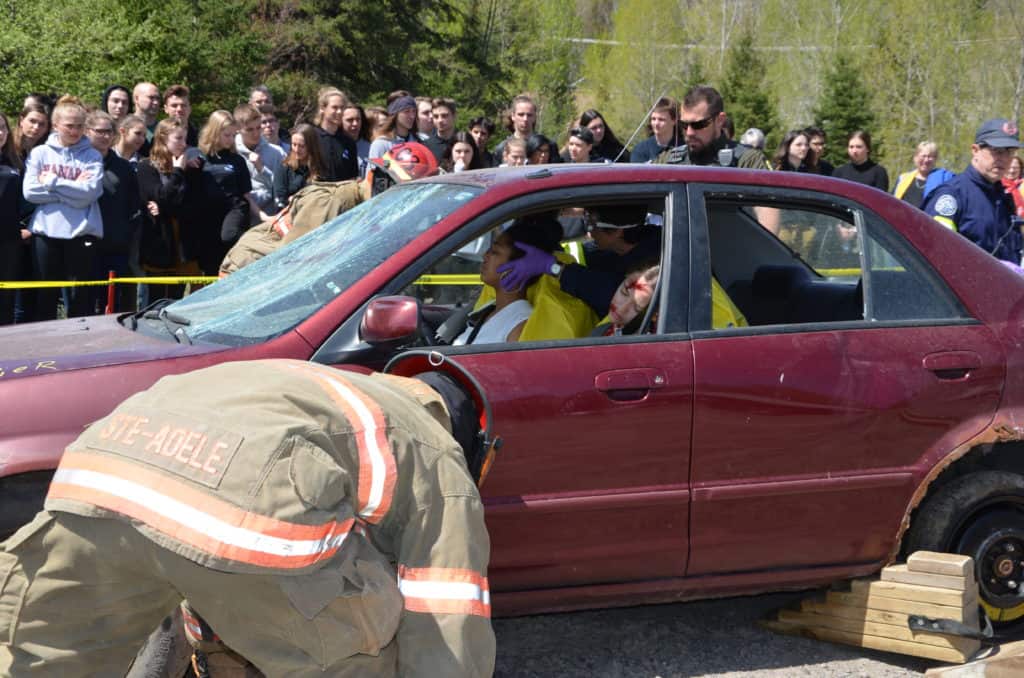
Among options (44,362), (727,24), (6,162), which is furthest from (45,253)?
(727,24)

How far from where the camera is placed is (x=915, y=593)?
4.06 meters

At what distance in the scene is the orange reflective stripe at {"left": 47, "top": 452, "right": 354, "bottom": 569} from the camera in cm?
212

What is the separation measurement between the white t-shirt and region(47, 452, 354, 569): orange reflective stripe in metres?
2.21

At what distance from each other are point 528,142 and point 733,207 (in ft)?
18.7

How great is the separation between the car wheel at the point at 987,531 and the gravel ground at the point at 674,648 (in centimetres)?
36

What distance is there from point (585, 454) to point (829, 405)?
876 millimetres

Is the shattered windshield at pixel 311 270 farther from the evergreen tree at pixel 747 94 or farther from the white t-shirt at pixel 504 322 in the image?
the evergreen tree at pixel 747 94

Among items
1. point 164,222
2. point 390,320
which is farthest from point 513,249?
point 164,222

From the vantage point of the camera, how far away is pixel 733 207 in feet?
14.0

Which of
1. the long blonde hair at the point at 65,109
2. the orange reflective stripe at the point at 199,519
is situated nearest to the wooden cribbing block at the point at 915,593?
the orange reflective stripe at the point at 199,519

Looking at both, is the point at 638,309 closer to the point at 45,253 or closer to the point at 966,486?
the point at 966,486

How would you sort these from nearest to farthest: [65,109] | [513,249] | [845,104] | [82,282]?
1. [513,249]
2. [82,282]
3. [65,109]
4. [845,104]

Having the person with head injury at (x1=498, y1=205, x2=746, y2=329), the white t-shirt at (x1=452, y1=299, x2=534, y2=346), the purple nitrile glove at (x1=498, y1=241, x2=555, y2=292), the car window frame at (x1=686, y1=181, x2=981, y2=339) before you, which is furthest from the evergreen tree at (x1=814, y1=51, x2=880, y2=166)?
the white t-shirt at (x1=452, y1=299, x2=534, y2=346)

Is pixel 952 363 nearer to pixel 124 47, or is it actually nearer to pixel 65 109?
pixel 65 109
